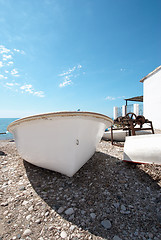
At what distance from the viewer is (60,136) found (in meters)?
1.99

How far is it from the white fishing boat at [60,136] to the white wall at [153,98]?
883 cm

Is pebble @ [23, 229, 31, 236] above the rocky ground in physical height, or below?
below

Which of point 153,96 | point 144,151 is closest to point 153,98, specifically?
point 153,96

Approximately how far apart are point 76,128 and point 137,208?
151cm

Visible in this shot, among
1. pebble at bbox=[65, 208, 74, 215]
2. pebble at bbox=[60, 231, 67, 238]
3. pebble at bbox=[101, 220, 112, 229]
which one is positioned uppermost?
pebble at bbox=[65, 208, 74, 215]

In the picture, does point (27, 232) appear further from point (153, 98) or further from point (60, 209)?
point (153, 98)

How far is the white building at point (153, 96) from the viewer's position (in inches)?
356

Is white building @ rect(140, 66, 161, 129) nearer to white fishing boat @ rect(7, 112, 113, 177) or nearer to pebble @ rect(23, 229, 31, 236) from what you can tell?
white fishing boat @ rect(7, 112, 113, 177)

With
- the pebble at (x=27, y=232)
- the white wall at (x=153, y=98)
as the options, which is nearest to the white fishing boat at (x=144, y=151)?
the pebble at (x=27, y=232)

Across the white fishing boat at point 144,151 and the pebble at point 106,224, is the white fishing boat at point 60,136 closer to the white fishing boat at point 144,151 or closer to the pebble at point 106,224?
the pebble at point 106,224

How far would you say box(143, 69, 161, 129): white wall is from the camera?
9.03 meters

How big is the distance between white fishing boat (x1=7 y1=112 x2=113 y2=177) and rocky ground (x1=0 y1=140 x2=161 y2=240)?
0.43 meters

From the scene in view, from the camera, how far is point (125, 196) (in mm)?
1951

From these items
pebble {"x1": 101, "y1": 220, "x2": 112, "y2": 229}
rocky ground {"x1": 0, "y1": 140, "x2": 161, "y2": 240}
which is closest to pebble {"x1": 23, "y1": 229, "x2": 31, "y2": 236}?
rocky ground {"x1": 0, "y1": 140, "x2": 161, "y2": 240}
